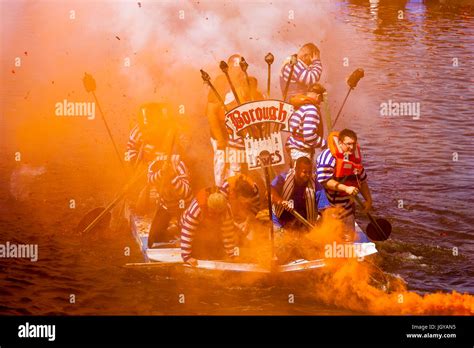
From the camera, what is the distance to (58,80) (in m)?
15.3

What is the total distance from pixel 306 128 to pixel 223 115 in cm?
114

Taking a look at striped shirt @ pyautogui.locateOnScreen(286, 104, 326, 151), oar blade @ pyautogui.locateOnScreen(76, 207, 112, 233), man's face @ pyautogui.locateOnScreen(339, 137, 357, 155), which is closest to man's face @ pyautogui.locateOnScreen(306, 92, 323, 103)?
striped shirt @ pyautogui.locateOnScreen(286, 104, 326, 151)

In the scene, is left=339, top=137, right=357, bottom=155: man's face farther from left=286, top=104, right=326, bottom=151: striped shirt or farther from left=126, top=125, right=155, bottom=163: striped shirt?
left=126, top=125, right=155, bottom=163: striped shirt

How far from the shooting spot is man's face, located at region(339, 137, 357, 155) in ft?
31.6

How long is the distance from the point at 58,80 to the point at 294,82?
576 cm

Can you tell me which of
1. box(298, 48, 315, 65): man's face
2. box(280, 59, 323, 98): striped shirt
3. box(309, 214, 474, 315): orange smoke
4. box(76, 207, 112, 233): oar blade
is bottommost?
box(309, 214, 474, 315): orange smoke

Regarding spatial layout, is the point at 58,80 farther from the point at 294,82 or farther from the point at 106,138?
the point at 294,82

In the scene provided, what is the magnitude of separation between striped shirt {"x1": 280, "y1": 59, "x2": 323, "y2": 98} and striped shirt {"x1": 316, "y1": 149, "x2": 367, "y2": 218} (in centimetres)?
158

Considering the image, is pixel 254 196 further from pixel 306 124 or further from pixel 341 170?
pixel 306 124

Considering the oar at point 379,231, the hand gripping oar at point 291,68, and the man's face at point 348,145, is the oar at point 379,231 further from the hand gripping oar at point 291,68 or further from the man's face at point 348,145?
the hand gripping oar at point 291,68

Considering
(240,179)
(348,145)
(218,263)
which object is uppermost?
(348,145)

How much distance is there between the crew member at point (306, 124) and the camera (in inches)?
410

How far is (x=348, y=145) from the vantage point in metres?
9.66

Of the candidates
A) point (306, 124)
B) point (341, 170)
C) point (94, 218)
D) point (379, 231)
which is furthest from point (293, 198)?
point (94, 218)
